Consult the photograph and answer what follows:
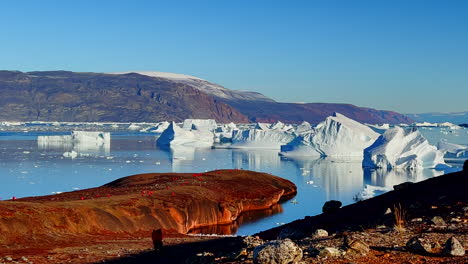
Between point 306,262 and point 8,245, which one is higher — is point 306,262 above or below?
above

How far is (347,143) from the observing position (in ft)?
170

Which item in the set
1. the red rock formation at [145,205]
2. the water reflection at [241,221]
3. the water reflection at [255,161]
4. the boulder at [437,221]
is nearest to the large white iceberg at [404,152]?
the water reflection at [255,161]

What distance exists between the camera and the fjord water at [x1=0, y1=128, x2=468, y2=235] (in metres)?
28.6

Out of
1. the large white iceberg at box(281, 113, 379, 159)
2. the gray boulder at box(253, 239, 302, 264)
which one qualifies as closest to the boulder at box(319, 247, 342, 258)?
the gray boulder at box(253, 239, 302, 264)

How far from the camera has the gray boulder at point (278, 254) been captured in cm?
723

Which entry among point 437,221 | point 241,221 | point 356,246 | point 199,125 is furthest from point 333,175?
point 199,125

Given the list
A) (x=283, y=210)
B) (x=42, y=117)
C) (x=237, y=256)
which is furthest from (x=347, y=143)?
(x=42, y=117)

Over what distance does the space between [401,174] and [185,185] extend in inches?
703

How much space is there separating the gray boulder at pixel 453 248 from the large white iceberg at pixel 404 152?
1335 inches

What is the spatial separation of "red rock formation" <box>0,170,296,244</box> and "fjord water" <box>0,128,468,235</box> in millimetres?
1337

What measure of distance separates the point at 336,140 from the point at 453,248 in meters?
45.0

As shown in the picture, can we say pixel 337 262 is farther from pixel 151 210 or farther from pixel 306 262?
pixel 151 210

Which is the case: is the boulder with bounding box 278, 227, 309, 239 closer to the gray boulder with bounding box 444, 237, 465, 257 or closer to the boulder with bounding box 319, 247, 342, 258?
the boulder with bounding box 319, 247, 342, 258

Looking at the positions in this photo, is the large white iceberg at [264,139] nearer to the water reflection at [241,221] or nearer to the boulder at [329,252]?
the water reflection at [241,221]
